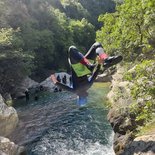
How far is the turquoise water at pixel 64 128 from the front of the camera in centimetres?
1925

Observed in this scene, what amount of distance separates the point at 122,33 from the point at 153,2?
4917 millimetres

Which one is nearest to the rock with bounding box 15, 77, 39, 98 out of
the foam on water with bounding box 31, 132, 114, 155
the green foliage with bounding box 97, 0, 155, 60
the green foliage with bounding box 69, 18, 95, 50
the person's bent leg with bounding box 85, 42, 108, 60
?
the foam on water with bounding box 31, 132, 114, 155

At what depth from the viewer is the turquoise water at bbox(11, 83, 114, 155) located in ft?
63.2

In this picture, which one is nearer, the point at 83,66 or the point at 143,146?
the point at 83,66

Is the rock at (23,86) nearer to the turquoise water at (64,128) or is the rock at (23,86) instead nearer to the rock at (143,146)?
the turquoise water at (64,128)

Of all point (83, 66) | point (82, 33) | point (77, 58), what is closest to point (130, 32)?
point (83, 66)

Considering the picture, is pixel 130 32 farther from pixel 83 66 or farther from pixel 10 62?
pixel 10 62

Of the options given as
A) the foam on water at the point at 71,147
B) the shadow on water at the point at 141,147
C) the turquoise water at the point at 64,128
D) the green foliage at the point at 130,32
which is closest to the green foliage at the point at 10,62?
the turquoise water at the point at 64,128

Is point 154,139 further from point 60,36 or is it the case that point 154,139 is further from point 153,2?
point 60,36

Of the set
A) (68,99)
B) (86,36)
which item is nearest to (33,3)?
(86,36)

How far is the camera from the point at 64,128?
937 inches

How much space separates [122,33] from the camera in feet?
46.8

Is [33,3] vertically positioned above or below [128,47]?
above

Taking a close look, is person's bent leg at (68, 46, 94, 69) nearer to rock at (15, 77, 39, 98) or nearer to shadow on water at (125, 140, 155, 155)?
shadow on water at (125, 140, 155, 155)
